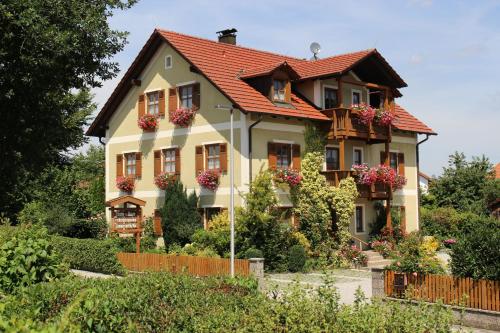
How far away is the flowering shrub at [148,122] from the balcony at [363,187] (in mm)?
8243

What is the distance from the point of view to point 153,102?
31.2 meters

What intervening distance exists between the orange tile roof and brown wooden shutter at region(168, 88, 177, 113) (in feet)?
6.41

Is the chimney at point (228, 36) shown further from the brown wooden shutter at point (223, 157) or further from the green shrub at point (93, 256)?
the green shrub at point (93, 256)

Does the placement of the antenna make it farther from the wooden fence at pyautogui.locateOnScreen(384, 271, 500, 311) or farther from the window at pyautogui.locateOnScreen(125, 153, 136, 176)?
the wooden fence at pyautogui.locateOnScreen(384, 271, 500, 311)

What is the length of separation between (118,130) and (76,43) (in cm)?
911

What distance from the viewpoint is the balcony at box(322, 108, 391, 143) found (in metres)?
28.5

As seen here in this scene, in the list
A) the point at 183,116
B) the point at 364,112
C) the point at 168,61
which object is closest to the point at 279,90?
the point at 364,112

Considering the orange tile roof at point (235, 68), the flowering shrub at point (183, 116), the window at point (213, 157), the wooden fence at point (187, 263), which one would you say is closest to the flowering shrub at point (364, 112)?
the orange tile roof at point (235, 68)

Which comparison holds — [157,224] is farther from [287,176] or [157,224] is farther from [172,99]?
[287,176]

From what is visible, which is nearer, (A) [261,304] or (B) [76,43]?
(A) [261,304]

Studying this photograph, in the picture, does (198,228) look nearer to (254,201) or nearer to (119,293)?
(254,201)

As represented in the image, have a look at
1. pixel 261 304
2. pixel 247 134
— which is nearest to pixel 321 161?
pixel 247 134

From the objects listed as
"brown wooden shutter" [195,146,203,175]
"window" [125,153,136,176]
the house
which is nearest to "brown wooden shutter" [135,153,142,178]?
the house

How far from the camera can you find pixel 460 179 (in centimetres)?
4241
